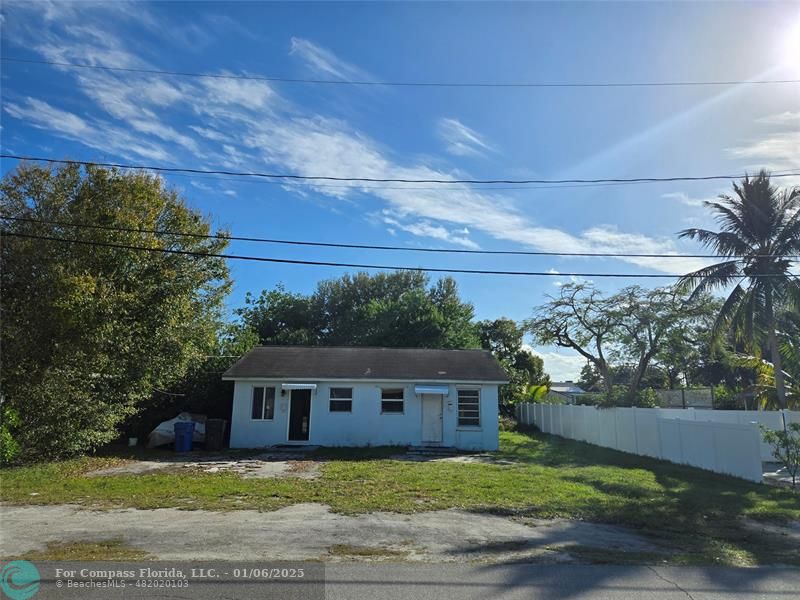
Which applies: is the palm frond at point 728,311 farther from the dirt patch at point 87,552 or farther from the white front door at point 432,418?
the dirt patch at point 87,552

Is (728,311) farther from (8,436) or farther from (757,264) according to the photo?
(8,436)

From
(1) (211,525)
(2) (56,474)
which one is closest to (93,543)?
(1) (211,525)

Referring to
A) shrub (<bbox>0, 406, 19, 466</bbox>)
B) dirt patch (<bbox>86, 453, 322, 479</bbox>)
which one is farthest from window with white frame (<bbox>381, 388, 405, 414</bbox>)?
shrub (<bbox>0, 406, 19, 466</bbox>)

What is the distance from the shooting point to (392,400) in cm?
1997

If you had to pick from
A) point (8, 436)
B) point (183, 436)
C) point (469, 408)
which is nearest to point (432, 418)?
point (469, 408)

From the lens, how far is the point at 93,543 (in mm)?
6668

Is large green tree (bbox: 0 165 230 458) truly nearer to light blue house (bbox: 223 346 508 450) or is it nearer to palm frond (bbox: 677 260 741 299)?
light blue house (bbox: 223 346 508 450)

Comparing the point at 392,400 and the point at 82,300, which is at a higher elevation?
the point at 82,300

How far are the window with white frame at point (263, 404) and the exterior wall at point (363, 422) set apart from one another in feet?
0.51

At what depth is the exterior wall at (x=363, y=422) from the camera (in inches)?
770

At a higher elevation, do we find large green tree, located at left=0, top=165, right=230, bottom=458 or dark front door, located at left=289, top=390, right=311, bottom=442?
large green tree, located at left=0, top=165, right=230, bottom=458

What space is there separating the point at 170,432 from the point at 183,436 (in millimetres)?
870

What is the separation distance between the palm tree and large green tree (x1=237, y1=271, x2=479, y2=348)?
15697 millimetres

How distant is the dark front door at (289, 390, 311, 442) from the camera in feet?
65.2
